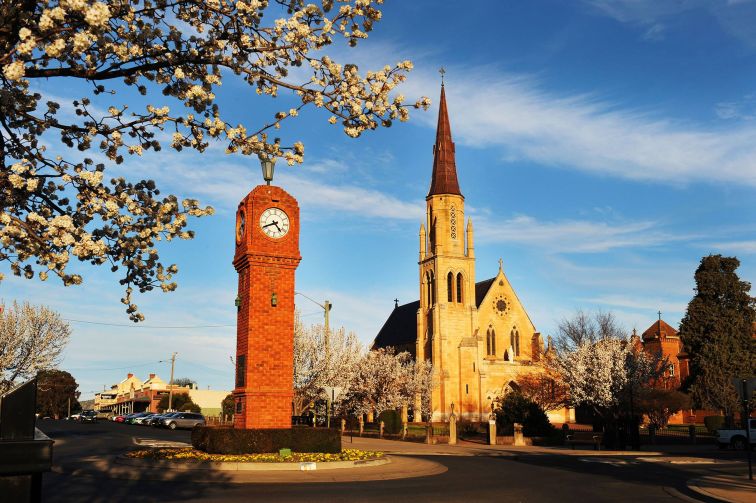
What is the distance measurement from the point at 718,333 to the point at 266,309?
44386 mm

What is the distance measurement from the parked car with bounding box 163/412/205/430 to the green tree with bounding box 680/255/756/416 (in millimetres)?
39250

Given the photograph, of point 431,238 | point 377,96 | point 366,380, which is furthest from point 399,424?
point 377,96

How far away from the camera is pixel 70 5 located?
5.36 m

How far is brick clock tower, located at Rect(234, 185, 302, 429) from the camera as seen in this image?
22.5 m

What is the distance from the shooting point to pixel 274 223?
24.0 meters

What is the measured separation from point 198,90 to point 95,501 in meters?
9.69

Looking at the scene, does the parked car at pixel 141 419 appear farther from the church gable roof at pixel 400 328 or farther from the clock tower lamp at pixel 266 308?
the clock tower lamp at pixel 266 308

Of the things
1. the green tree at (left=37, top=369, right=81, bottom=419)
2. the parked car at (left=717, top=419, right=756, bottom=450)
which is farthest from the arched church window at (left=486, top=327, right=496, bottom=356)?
the green tree at (left=37, top=369, right=81, bottom=419)

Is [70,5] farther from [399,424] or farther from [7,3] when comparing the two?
[399,424]

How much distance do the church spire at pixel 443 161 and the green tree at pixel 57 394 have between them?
65.6 meters

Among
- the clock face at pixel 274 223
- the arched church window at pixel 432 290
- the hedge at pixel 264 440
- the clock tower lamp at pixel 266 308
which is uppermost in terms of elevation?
the arched church window at pixel 432 290

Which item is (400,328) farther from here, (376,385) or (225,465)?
(225,465)

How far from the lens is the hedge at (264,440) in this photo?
70.8ft

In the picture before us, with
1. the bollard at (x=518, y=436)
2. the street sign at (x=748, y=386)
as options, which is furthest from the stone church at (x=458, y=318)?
the street sign at (x=748, y=386)
